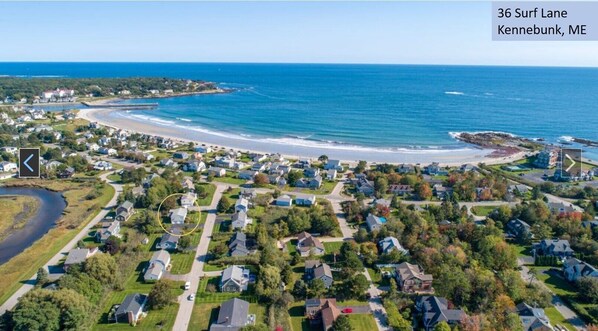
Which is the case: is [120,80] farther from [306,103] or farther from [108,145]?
[108,145]

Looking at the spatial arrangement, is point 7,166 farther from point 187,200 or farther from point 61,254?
point 61,254

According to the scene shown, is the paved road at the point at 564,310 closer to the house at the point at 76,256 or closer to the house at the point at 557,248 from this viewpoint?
the house at the point at 557,248

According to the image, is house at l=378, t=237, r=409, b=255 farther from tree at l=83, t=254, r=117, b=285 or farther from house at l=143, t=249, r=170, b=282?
tree at l=83, t=254, r=117, b=285

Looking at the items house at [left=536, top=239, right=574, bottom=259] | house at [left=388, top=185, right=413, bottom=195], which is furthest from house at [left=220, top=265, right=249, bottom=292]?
house at [left=536, top=239, right=574, bottom=259]

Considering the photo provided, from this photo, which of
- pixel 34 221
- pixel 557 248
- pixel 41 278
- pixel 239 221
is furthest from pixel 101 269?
pixel 557 248

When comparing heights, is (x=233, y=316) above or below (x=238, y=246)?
below

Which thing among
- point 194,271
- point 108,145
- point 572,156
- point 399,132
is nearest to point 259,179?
point 194,271

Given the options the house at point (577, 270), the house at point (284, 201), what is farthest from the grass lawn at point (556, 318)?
the house at point (284, 201)
